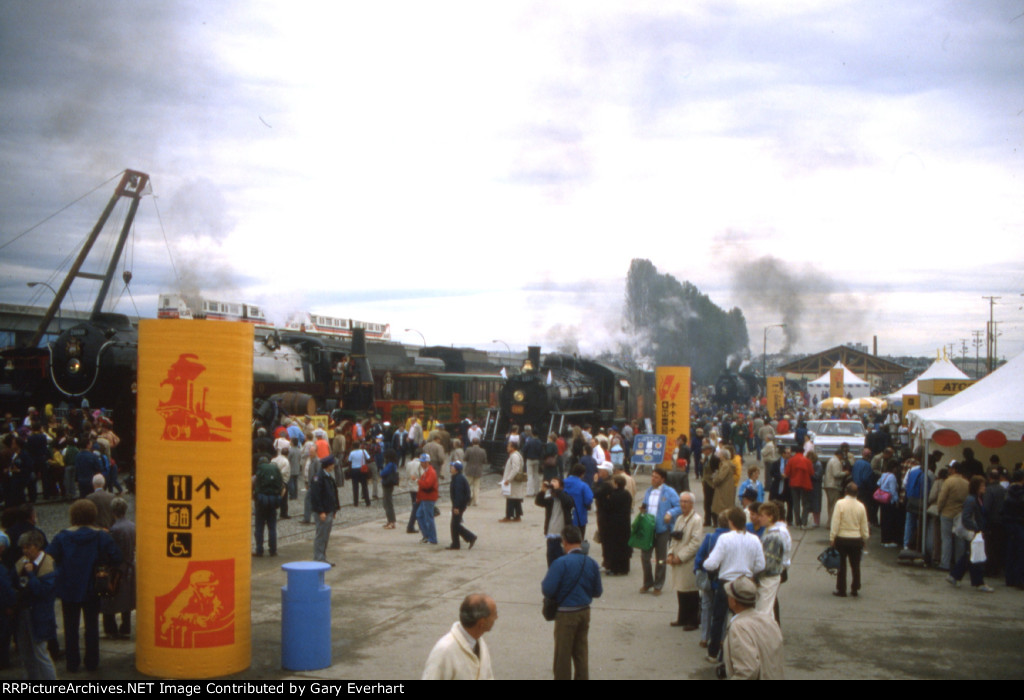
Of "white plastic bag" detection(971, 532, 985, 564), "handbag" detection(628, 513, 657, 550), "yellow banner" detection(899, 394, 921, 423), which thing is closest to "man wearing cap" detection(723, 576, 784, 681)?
"handbag" detection(628, 513, 657, 550)

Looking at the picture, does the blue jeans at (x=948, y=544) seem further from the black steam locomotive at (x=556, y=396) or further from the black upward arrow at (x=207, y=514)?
the black steam locomotive at (x=556, y=396)

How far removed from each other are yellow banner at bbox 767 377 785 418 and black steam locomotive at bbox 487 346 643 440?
1153cm

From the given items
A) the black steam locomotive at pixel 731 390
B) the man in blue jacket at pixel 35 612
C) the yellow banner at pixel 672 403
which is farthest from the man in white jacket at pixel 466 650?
the black steam locomotive at pixel 731 390

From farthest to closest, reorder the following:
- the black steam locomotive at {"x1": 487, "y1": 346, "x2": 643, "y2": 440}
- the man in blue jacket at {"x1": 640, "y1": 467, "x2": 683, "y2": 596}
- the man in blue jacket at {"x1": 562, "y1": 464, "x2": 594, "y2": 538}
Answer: the black steam locomotive at {"x1": 487, "y1": 346, "x2": 643, "y2": 440}, the man in blue jacket at {"x1": 562, "y1": 464, "x2": 594, "y2": 538}, the man in blue jacket at {"x1": 640, "y1": 467, "x2": 683, "y2": 596}

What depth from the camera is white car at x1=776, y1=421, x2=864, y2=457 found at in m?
23.6

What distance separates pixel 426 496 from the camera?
45.3ft

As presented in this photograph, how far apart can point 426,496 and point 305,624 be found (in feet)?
20.9

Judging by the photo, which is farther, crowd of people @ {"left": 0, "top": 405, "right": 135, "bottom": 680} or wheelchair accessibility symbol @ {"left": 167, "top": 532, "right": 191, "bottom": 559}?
wheelchair accessibility symbol @ {"left": 167, "top": 532, "right": 191, "bottom": 559}

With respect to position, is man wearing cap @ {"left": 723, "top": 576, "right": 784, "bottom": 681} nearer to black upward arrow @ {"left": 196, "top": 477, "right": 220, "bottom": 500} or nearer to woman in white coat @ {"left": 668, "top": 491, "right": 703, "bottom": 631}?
woman in white coat @ {"left": 668, "top": 491, "right": 703, "bottom": 631}

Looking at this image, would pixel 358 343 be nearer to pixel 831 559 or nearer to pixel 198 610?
pixel 831 559

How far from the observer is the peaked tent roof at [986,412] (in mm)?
11758

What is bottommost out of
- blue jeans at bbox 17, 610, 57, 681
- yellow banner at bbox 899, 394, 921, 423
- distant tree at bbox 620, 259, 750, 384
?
blue jeans at bbox 17, 610, 57, 681

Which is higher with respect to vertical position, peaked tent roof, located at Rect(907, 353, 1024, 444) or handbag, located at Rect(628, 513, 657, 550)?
peaked tent roof, located at Rect(907, 353, 1024, 444)

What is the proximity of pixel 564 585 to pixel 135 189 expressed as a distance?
2347 cm
